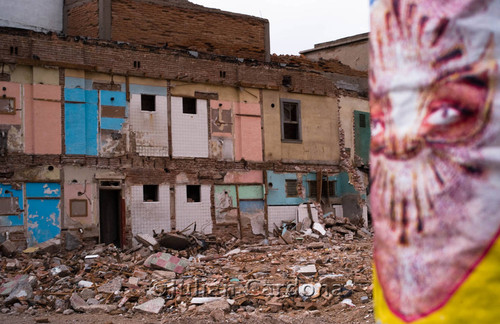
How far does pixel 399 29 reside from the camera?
172cm

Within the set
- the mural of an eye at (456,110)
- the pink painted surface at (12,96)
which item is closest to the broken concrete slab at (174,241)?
the pink painted surface at (12,96)

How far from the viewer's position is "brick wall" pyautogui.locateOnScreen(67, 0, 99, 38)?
2055cm

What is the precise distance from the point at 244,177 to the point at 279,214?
195 cm

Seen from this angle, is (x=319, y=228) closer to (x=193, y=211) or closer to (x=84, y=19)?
(x=193, y=211)

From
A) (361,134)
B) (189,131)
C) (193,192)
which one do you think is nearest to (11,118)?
(189,131)

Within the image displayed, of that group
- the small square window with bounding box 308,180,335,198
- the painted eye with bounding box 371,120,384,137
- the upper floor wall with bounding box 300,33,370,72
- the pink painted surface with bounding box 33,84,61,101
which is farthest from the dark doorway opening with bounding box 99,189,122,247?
the painted eye with bounding box 371,120,384,137

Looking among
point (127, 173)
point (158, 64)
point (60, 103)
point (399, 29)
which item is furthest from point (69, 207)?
point (399, 29)

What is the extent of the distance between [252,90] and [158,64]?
12.1ft

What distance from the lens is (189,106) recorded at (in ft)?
65.0

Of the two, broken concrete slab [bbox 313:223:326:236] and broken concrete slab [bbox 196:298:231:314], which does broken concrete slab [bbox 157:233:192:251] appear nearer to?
broken concrete slab [bbox 313:223:326:236]

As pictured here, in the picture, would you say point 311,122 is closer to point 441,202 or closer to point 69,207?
point 69,207

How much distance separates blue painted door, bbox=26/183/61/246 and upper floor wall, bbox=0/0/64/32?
28.3ft

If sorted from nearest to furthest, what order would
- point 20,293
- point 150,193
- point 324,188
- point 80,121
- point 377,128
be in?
point 377,128 < point 20,293 < point 80,121 < point 150,193 < point 324,188

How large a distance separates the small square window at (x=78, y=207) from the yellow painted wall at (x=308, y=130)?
22.2 feet
